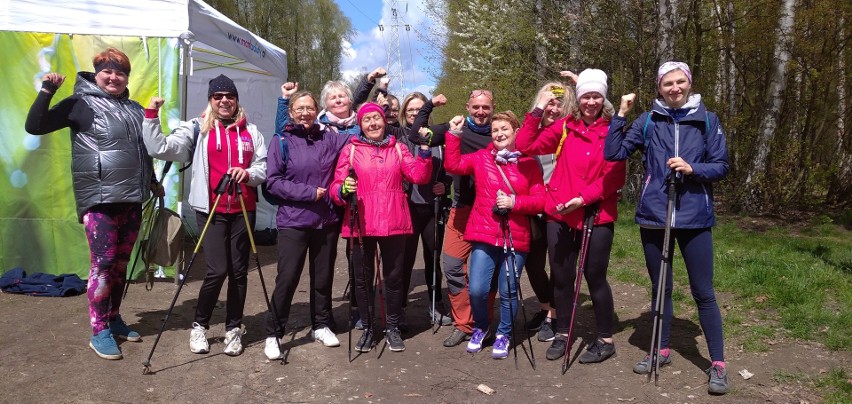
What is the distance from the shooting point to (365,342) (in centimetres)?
503

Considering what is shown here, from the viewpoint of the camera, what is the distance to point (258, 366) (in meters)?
4.66

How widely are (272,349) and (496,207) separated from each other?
192 cm

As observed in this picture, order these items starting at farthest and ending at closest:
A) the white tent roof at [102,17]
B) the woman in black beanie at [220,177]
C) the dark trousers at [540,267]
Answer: the white tent roof at [102,17] < the dark trousers at [540,267] < the woman in black beanie at [220,177]

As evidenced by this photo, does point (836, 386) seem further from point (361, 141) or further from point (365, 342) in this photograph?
point (361, 141)

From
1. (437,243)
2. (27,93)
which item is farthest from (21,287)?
(437,243)

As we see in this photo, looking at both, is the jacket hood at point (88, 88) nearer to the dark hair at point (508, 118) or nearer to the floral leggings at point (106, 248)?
the floral leggings at point (106, 248)

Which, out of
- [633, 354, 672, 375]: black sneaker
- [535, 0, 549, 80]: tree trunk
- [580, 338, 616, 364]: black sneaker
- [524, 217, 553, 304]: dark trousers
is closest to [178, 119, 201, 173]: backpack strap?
[524, 217, 553, 304]: dark trousers

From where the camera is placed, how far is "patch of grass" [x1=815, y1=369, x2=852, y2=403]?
156 inches

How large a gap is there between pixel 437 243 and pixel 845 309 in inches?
138

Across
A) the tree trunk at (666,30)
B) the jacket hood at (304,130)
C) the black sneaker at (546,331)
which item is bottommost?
the black sneaker at (546,331)

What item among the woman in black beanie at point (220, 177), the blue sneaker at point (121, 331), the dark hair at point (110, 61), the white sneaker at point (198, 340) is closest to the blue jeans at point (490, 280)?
the woman in black beanie at point (220, 177)

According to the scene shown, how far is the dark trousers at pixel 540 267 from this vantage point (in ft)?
17.1

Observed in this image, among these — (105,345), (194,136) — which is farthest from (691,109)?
(105,345)

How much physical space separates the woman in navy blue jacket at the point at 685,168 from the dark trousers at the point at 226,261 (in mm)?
2648
